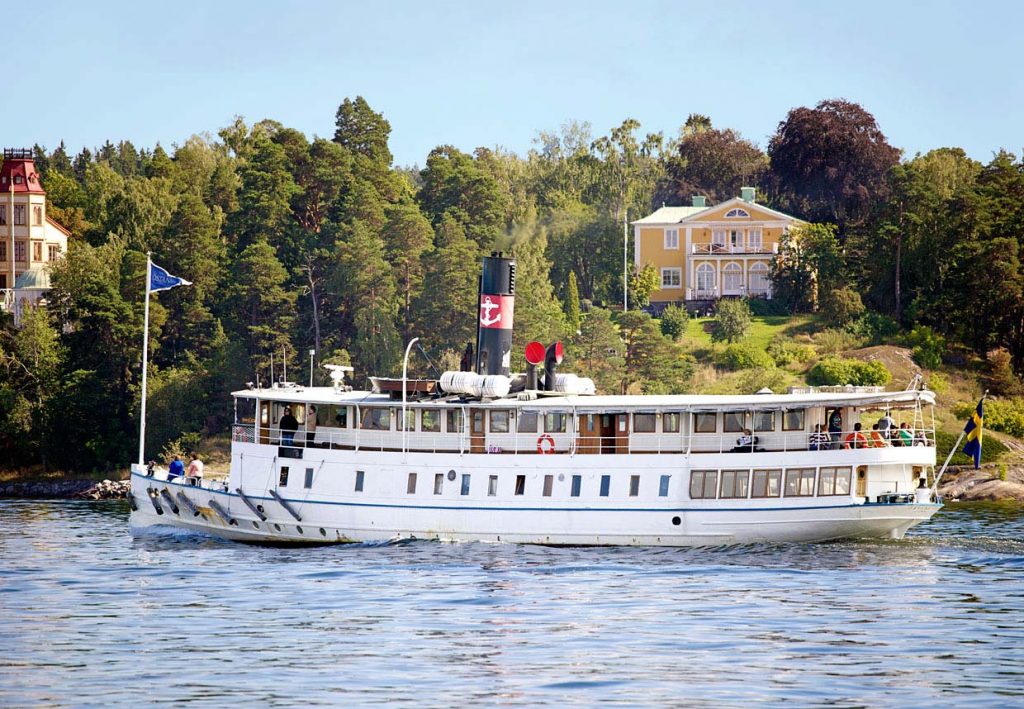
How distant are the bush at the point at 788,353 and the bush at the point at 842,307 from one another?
3.43 metres

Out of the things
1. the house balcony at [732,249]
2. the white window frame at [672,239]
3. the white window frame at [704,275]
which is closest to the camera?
the house balcony at [732,249]

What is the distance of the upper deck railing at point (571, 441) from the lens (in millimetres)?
47281

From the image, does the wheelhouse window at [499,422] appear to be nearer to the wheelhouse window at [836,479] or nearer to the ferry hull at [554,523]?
the ferry hull at [554,523]

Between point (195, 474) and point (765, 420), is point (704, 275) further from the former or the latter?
point (765, 420)

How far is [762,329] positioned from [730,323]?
339cm

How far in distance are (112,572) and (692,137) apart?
324 ft

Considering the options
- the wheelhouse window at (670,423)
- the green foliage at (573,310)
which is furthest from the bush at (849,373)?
the wheelhouse window at (670,423)

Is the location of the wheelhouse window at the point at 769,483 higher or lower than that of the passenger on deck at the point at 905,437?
lower

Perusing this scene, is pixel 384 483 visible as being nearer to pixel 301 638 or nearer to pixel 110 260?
pixel 301 638

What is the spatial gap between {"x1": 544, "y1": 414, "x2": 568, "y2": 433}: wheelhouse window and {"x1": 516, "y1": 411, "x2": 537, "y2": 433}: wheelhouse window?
397 mm

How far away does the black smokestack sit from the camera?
174 feet

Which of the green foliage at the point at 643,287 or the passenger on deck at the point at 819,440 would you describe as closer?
the passenger on deck at the point at 819,440

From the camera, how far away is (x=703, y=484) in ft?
155

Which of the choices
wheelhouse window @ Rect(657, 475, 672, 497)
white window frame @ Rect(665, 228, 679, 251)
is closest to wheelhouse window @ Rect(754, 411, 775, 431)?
wheelhouse window @ Rect(657, 475, 672, 497)
